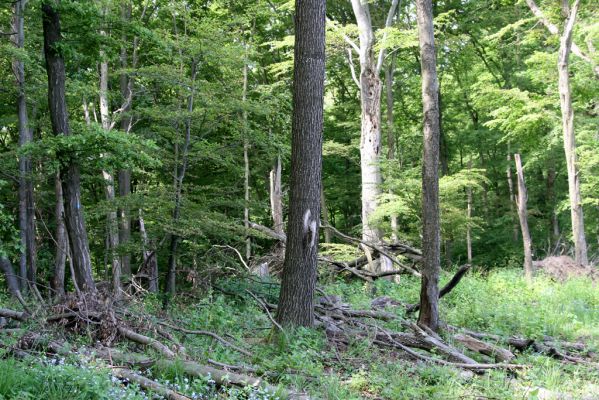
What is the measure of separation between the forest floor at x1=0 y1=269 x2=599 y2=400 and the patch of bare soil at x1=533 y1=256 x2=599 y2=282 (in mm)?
3436

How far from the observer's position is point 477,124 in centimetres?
2700

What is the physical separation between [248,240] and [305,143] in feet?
19.7

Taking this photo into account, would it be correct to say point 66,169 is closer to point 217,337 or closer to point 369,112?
point 217,337

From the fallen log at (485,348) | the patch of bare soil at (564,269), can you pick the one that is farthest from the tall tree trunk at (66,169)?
the patch of bare soil at (564,269)

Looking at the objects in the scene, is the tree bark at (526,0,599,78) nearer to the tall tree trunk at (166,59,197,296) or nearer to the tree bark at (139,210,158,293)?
the tall tree trunk at (166,59,197,296)

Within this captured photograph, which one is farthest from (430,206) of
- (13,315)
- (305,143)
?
(13,315)

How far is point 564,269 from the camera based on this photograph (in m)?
13.7

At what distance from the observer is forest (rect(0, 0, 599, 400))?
536 centimetres

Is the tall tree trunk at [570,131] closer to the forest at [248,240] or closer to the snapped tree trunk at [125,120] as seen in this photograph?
the forest at [248,240]

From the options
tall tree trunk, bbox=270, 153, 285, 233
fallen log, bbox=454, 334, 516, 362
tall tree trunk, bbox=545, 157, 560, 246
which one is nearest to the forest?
fallen log, bbox=454, 334, 516, 362

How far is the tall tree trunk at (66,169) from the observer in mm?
7879

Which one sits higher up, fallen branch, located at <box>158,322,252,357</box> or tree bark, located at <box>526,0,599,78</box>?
tree bark, located at <box>526,0,599,78</box>

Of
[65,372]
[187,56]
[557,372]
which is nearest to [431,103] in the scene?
[557,372]

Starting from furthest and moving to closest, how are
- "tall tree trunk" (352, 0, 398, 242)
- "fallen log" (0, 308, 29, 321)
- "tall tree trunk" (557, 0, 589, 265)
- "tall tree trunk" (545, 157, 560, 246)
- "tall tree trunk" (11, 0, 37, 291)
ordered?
"tall tree trunk" (545, 157, 560, 246), "tall tree trunk" (557, 0, 589, 265), "tall tree trunk" (352, 0, 398, 242), "tall tree trunk" (11, 0, 37, 291), "fallen log" (0, 308, 29, 321)
